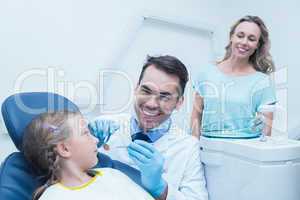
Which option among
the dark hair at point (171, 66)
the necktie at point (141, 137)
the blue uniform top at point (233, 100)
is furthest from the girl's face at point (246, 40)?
the necktie at point (141, 137)

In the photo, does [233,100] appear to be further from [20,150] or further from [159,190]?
[20,150]

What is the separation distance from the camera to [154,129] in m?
1.20

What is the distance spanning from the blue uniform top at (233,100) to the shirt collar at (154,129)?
255 millimetres

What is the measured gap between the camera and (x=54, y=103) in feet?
3.69

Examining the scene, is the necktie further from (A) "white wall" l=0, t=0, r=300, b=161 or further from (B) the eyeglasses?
(A) "white wall" l=0, t=0, r=300, b=161

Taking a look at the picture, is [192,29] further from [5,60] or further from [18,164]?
[18,164]

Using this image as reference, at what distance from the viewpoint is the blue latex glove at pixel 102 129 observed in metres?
1.13

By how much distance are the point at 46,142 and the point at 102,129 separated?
9.0 inches

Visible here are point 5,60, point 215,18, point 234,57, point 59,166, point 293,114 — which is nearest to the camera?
point 59,166

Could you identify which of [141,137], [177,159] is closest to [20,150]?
[141,137]

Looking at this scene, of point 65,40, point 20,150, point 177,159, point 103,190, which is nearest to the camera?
point 103,190

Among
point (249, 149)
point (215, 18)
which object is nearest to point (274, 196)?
point (249, 149)

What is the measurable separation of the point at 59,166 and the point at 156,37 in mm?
1454

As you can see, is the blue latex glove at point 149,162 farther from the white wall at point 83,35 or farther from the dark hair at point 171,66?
the white wall at point 83,35
